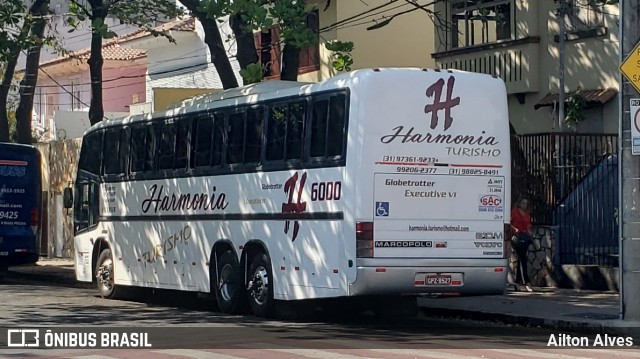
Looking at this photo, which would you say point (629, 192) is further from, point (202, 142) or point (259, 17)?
point (202, 142)

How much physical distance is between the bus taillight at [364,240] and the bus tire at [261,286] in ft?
7.66

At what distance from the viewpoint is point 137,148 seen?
2112 centimetres

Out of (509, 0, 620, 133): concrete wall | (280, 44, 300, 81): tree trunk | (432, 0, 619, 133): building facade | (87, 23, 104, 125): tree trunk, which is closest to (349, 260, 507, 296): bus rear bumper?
(432, 0, 619, 133): building facade

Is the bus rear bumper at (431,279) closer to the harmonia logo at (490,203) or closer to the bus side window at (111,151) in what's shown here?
the harmonia logo at (490,203)

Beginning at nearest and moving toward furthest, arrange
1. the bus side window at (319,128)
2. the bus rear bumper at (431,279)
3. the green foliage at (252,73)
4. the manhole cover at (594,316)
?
1. the bus rear bumper at (431,279)
2. the manhole cover at (594,316)
3. the bus side window at (319,128)
4. the green foliage at (252,73)

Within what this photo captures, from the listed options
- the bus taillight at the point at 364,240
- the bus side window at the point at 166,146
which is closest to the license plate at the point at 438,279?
the bus taillight at the point at 364,240

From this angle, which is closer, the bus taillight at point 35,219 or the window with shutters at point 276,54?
the bus taillight at point 35,219

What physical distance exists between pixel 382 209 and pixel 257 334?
2.30 m

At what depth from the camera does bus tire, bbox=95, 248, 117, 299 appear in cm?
2209

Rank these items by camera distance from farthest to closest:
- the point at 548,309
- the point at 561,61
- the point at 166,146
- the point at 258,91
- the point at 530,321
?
the point at 561,61 → the point at 166,146 → the point at 258,91 → the point at 548,309 → the point at 530,321

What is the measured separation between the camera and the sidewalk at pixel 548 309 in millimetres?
15341

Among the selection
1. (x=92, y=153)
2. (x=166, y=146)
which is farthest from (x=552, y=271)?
(x=92, y=153)

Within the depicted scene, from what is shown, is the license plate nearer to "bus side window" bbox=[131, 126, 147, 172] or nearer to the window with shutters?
"bus side window" bbox=[131, 126, 147, 172]

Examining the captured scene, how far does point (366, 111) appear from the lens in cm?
1517
